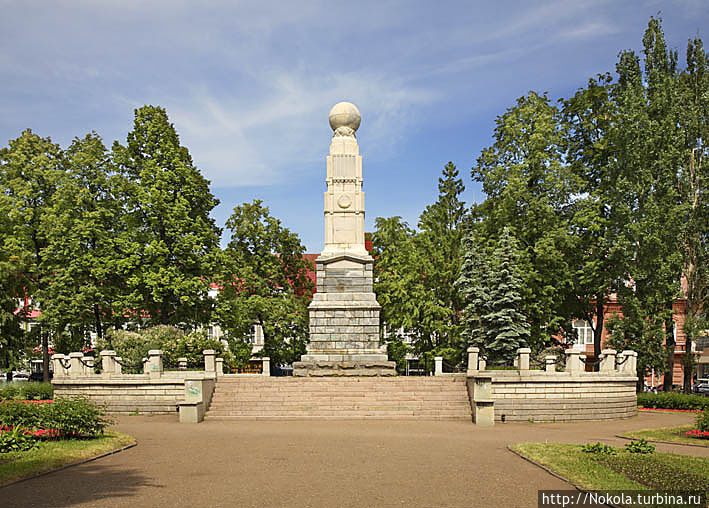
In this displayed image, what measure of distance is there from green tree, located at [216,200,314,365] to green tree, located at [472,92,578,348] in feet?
37.5

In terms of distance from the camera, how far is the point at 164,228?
109ft

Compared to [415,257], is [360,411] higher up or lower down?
lower down

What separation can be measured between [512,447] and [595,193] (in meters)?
→ 21.4

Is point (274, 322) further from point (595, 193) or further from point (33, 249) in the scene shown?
point (595, 193)

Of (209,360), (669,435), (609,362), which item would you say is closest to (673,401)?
(609,362)

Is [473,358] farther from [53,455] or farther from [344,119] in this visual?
[53,455]

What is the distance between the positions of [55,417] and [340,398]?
413 inches

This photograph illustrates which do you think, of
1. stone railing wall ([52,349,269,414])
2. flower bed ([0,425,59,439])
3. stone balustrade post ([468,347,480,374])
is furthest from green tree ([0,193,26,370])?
stone balustrade post ([468,347,480,374])

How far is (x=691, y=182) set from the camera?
2909 centimetres

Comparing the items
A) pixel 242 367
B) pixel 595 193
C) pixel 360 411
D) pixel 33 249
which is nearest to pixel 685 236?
pixel 595 193

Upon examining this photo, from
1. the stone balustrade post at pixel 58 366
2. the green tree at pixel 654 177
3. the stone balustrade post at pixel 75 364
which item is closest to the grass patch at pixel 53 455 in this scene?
the stone balustrade post at pixel 75 364

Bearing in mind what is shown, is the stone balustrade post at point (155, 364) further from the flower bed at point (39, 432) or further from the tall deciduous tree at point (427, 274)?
the tall deciduous tree at point (427, 274)

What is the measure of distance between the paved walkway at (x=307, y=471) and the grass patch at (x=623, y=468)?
42cm

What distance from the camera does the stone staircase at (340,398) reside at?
2125cm
